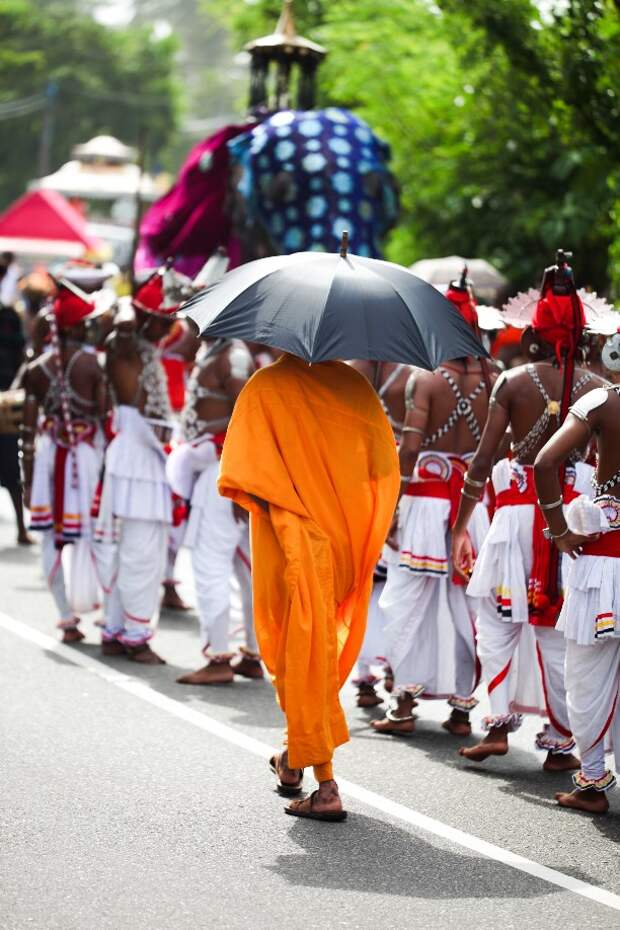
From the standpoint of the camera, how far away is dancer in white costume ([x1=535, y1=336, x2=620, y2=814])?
6.21 meters

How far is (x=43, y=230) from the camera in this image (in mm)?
24625

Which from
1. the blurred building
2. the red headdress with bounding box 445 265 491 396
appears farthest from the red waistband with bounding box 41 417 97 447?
the blurred building

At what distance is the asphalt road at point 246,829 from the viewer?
5.22 m

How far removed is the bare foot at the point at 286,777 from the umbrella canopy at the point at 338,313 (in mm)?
1707

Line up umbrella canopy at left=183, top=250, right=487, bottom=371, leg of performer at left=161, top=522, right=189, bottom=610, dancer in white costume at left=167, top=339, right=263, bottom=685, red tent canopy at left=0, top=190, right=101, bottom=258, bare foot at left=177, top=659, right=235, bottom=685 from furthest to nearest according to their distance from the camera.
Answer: red tent canopy at left=0, top=190, right=101, bottom=258
leg of performer at left=161, top=522, right=189, bottom=610
dancer in white costume at left=167, top=339, right=263, bottom=685
bare foot at left=177, top=659, right=235, bottom=685
umbrella canopy at left=183, top=250, right=487, bottom=371

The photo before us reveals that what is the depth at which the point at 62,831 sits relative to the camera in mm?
5871

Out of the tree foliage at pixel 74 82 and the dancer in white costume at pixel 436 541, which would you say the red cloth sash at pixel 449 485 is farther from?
the tree foliage at pixel 74 82

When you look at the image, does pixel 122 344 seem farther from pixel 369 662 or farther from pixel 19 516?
pixel 19 516

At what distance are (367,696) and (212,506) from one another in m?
1.38

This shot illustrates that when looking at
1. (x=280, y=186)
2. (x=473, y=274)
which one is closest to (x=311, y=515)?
(x=280, y=186)

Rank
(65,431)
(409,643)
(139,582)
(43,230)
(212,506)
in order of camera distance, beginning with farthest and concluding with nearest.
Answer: (43,230) < (65,431) < (139,582) < (212,506) < (409,643)

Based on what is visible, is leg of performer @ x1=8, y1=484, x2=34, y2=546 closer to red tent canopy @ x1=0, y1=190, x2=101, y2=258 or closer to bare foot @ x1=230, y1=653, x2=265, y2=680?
bare foot @ x1=230, y1=653, x2=265, y2=680

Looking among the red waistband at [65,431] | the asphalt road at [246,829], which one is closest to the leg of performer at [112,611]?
the red waistband at [65,431]

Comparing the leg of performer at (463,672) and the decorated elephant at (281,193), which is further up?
the decorated elephant at (281,193)
